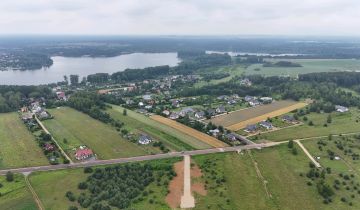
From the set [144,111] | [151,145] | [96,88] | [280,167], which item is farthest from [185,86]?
[280,167]

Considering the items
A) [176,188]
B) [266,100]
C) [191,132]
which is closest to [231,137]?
[191,132]

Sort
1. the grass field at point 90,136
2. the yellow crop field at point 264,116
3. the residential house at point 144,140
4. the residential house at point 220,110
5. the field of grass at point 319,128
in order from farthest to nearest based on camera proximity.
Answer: the residential house at point 220,110 < the yellow crop field at point 264,116 < the field of grass at point 319,128 < the residential house at point 144,140 < the grass field at point 90,136

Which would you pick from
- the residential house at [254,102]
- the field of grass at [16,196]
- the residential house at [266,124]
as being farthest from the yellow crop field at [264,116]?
the field of grass at [16,196]

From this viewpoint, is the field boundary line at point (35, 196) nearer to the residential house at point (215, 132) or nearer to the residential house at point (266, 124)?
the residential house at point (215, 132)

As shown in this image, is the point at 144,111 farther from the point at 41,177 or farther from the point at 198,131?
the point at 41,177

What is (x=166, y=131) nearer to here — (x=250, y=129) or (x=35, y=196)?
(x=250, y=129)
